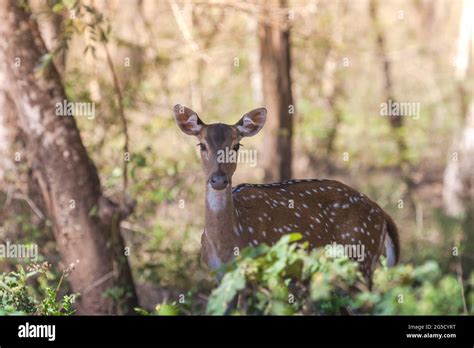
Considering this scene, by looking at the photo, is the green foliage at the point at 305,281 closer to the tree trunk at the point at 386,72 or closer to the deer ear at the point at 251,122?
the deer ear at the point at 251,122

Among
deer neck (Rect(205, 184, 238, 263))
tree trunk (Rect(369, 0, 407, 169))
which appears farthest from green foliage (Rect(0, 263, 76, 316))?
tree trunk (Rect(369, 0, 407, 169))

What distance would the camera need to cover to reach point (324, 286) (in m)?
5.16

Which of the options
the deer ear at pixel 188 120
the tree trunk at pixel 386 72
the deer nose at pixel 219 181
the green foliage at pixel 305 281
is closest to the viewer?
the green foliage at pixel 305 281

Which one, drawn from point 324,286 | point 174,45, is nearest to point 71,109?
point 324,286

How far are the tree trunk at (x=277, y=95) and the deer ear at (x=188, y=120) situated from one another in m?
4.60

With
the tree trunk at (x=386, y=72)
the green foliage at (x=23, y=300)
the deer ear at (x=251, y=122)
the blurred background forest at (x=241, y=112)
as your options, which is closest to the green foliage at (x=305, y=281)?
the blurred background forest at (x=241, y=112)

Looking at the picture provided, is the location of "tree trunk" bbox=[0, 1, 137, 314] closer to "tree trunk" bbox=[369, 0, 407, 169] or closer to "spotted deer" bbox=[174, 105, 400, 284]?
"spotted deer" bbox=[174, 105, 400, 284]

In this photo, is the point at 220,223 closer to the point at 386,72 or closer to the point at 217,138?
the point at 217,138

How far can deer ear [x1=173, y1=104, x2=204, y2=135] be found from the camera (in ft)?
24.7

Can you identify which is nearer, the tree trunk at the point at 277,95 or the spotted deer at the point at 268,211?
the spotted deer at the point at 268,211

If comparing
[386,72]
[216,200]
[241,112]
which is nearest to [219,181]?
[216,200]

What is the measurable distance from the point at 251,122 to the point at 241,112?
9.35 meters

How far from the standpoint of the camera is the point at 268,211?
7.78 meters

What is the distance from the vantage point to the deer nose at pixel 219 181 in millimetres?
7039
